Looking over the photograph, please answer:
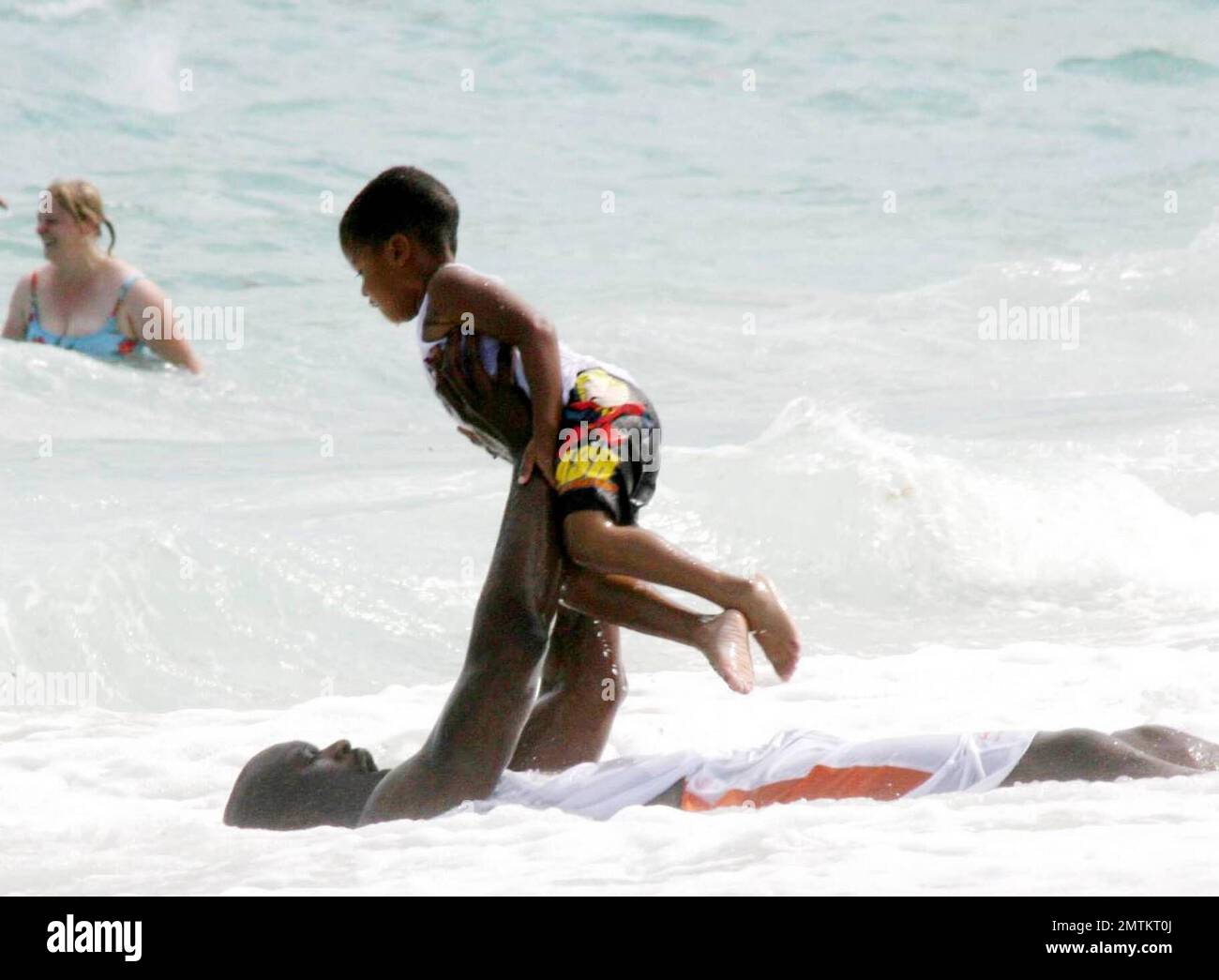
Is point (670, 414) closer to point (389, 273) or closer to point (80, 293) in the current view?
point (80, 293)

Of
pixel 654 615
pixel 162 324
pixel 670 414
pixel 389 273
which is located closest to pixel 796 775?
pixel 654 615

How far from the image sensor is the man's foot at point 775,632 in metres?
3.49

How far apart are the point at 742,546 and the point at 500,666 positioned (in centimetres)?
325

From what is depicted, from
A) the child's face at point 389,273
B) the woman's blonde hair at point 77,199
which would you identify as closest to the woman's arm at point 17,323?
the woman's blonde hair at point 77,199

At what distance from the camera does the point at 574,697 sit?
3.76m

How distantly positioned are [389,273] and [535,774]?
1.08 meters

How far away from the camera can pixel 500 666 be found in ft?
11.2

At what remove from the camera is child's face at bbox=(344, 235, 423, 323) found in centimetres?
368

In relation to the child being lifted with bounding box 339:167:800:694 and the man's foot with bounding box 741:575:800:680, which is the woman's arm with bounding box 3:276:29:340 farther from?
the man's foot with bounding box 741:575:800:680

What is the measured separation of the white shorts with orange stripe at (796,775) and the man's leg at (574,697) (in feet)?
0.66

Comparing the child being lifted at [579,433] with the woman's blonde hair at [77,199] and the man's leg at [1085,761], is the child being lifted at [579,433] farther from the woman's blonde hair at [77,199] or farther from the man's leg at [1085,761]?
the woman's blonde hair at [77,199]

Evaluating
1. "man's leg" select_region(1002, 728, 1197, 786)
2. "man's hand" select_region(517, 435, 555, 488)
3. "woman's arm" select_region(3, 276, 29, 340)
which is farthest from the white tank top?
"woman's arm" select_region(3, 276, 29, 340)
